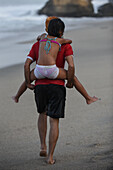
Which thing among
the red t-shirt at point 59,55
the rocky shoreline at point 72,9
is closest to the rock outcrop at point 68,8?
the rocky shoreline at point 72,9

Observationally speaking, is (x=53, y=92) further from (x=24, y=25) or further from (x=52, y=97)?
(x=24, y=25)

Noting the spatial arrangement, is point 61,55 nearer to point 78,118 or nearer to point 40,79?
point 40,79

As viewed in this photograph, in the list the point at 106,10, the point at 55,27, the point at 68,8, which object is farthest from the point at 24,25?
the point at 55,27

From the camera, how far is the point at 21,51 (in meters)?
10.0

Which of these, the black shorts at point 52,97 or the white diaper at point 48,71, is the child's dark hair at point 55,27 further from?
the black shorts at point 52,97

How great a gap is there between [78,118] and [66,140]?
69 cm

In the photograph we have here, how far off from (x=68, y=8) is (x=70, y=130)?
2362cm

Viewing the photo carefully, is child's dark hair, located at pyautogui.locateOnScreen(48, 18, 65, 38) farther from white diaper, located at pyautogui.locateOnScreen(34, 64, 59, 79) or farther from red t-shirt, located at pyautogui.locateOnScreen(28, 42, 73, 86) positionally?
white diaper, located at pyautogui.locateOnScreen(34, 64, 59, 79)

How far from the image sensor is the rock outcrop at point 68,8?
2664cm

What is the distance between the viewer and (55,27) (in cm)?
315

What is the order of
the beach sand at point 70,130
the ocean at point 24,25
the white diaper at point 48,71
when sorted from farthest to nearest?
the ocean at point 24,25, the beach sand at point 70,130, the white diaper at point 48,71

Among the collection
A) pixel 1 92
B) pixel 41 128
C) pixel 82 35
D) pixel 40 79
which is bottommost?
pixel 82 35

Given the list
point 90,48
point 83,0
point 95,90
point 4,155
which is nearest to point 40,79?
point 4,155

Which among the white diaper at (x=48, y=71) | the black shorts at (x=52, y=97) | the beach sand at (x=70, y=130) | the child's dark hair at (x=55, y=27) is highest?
the child's dark hair at (x=55, y=27)
